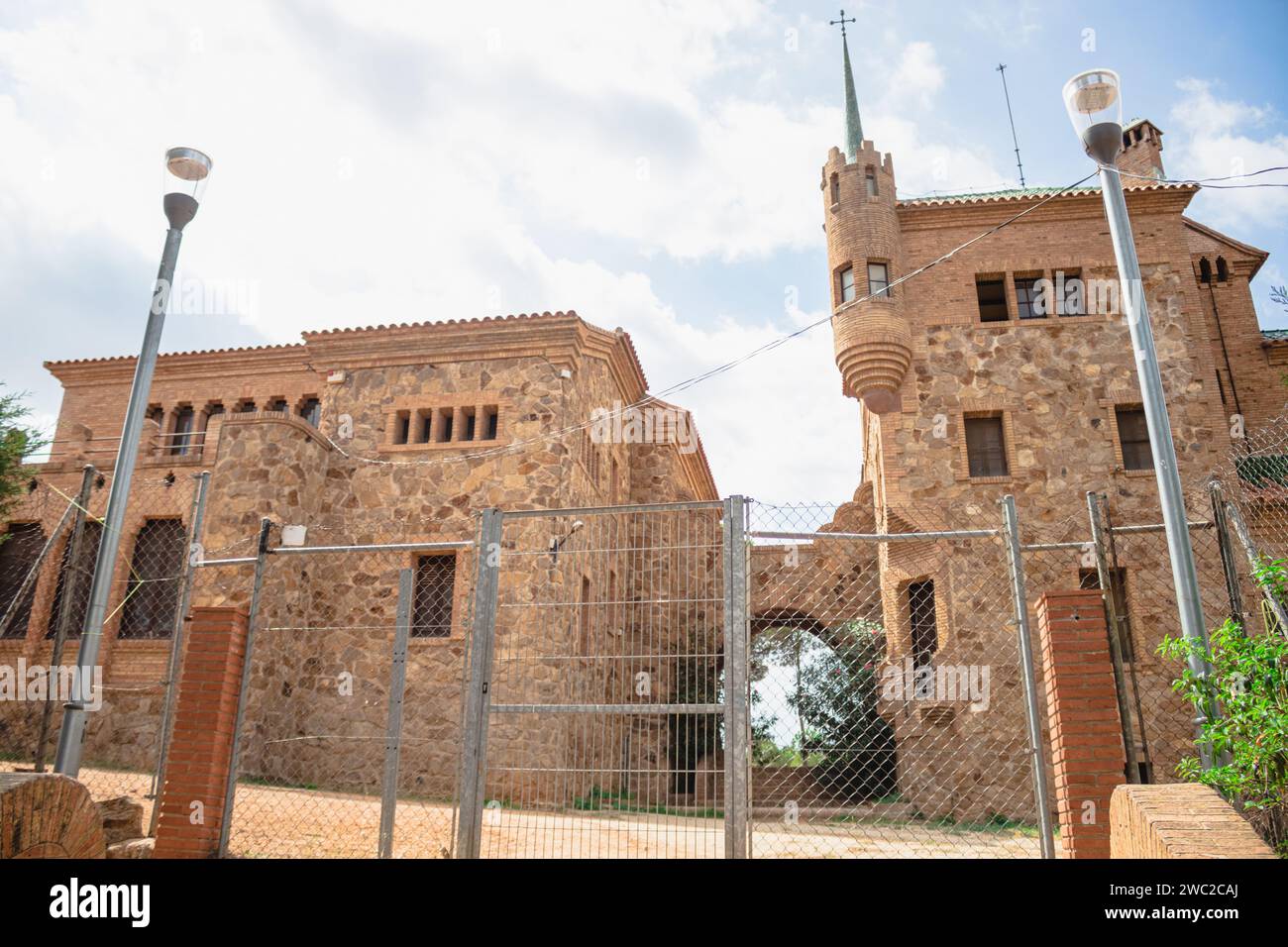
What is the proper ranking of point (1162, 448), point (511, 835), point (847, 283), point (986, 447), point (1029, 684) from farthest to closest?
point (847, 283), point (986, 447), point (511, 835), point (1162, 448), point (1029, 684)

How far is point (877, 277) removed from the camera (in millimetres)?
16703

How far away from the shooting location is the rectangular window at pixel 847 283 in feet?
54.6

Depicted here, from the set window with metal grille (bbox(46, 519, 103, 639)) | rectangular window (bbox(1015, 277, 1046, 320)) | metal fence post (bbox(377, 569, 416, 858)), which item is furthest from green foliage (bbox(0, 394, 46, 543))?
rectangular window (bbox(1015, 277, 1046, 320))

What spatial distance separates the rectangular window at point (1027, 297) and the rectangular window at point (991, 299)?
0.28m

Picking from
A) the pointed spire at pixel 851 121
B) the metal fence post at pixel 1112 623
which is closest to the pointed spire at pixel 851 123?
the pointed spire at pixel 851 121

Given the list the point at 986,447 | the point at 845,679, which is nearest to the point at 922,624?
the point at 845,679

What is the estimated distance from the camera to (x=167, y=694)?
24.6 ft

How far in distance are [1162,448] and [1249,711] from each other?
1775mm

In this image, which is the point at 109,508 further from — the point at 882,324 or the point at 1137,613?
the point at 1137,613

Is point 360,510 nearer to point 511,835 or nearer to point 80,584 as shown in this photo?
point 80,584

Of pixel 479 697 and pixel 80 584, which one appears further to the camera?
pixel 80 584

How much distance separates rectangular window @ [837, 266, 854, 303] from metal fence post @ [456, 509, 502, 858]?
12611mm

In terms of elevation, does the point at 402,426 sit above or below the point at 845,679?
above

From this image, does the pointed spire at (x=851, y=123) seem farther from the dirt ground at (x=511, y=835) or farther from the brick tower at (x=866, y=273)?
the dirt ground at (x=511, y=835)
